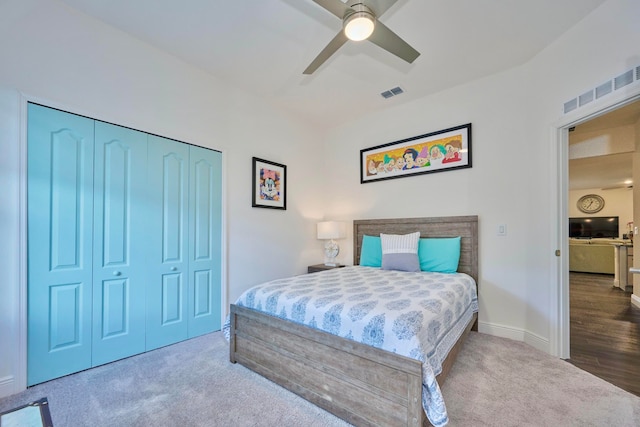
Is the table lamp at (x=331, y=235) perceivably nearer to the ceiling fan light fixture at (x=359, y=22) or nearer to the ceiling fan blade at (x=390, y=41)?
the ceiling fan blade at (x=390, y=41)

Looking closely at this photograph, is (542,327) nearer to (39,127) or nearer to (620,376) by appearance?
(620,376)

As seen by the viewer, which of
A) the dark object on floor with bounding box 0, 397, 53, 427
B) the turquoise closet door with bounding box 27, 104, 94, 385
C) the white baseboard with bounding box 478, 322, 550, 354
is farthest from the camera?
the white baseboard with bounding box 478, 322, 550, 354

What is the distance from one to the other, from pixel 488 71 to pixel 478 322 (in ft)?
9.11

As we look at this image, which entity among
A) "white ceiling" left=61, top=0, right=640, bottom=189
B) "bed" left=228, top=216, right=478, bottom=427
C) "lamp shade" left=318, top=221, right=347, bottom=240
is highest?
"white ceiling" left=61, top=0, right=640, bottom=189

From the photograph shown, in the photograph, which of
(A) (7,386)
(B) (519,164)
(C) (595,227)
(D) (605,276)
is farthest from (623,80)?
(C) (595,227)

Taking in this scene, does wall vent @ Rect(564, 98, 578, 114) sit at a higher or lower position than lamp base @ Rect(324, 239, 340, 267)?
higher

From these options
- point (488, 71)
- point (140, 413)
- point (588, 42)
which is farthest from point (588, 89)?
point (140, 413)

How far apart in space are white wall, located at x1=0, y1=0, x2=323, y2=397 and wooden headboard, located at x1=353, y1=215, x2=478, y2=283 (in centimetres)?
109

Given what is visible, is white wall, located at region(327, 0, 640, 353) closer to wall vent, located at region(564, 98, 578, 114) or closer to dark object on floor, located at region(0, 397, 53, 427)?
wall vent, located at region(564, 98, 578, 114)

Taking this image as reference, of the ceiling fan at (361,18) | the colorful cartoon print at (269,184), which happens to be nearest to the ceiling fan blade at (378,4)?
the ceiling fan at (361,18)

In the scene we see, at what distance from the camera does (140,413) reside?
1.72m

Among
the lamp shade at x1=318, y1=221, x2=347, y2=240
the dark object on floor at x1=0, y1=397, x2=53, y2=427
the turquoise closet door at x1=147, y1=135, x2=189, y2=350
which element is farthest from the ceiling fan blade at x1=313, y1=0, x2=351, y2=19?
the lamp shade at x1=318, y1=221, x2=347, y2=240

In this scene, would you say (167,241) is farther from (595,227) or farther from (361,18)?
(595,227)

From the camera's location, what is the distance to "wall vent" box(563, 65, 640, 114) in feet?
6.22
